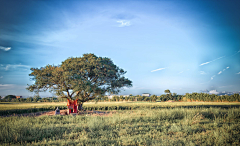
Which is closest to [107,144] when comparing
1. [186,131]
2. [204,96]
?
[186,131]

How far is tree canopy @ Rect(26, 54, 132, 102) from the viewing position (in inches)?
738

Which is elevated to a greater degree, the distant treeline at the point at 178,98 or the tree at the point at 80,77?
the tree at the point at 80,77

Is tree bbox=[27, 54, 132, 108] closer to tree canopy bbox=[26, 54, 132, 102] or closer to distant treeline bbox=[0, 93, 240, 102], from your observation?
tree canopy bbox=[26, 54, 132, 102]

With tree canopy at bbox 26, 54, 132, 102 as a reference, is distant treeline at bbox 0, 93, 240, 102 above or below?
below

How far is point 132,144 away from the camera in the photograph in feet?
17.6

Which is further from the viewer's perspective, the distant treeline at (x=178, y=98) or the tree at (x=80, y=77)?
the distant treeline at (x=178, y=98)

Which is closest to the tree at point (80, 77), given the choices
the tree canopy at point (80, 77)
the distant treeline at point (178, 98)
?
the tree canopy at point (80, 77)

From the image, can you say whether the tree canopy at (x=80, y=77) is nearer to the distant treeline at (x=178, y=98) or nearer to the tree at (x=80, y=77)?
the tree at (x=80, y=77)

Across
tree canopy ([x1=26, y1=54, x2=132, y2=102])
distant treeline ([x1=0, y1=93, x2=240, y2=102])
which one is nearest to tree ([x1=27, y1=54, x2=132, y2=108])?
tree canopy ([x1=26, y1=54, x2=132, y2=102])

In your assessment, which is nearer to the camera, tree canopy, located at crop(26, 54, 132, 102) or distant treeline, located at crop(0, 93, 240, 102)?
tree canopy, located at crop(26, 54, 132, 102)

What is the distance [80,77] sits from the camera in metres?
19.1

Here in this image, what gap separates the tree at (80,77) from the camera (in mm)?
18750

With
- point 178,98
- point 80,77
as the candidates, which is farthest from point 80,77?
point 178,98

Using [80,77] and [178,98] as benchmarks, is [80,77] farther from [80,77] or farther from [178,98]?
[178,98]
